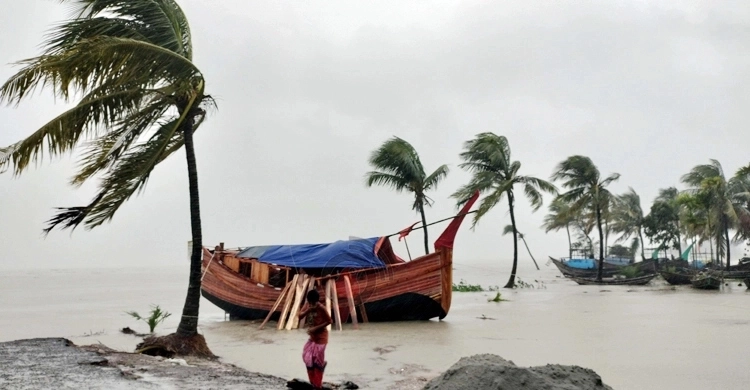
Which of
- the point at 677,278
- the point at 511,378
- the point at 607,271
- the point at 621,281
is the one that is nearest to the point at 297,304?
the point at 511,378

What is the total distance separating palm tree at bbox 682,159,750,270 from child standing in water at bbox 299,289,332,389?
26.4 metres

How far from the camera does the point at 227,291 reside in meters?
15.9

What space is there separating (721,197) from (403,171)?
50.5ft

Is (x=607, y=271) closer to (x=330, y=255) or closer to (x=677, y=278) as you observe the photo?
(x=677, y=278)

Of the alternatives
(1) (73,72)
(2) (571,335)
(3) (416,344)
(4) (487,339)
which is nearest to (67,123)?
(1) (73,72)

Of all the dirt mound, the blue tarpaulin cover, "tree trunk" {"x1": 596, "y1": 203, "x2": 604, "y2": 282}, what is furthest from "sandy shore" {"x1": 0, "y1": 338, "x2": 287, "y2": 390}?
"tree trunk" {"x1": 596, "y1": 203, "x2": 604, "y2": 282}

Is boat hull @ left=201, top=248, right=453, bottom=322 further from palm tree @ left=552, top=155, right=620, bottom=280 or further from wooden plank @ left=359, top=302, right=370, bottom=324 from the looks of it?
palm tree @ left=552, top=155, right=620, bottom=280

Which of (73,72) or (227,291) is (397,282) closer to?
(227,291)

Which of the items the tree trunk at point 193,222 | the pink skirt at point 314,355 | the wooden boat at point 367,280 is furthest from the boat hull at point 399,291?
the pink skirt at point 314,355

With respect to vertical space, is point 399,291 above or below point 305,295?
above

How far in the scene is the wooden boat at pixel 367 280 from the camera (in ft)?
45.9

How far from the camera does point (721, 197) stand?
28281mm

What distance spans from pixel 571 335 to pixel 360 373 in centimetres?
571

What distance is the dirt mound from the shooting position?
176 inches
